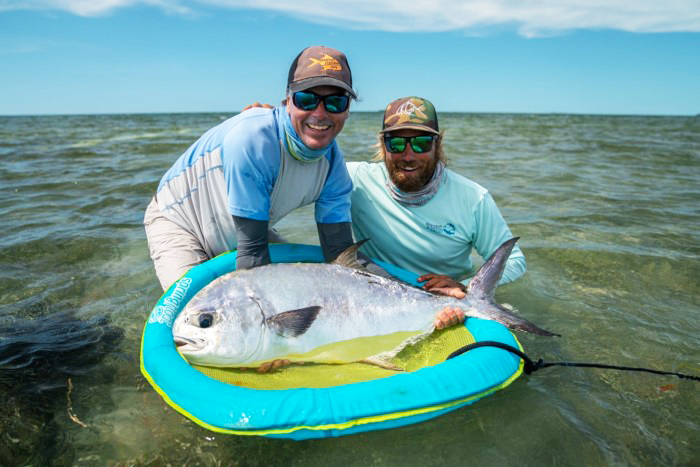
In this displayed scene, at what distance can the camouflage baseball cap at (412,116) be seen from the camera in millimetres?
3898

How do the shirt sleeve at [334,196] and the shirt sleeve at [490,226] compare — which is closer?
the shirt sleeve at [334,196]

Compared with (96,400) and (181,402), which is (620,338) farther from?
(96,400)

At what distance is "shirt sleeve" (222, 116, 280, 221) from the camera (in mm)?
3127

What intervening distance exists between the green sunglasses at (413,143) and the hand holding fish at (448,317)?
4.36ft

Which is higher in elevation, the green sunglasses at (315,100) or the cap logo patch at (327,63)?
the cap logo patch at (327,63)

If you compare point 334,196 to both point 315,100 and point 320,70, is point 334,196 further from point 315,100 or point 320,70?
point 320,70

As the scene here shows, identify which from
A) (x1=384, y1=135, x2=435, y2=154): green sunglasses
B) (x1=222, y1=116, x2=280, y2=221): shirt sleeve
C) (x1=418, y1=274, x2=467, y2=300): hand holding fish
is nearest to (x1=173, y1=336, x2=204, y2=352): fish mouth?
(x1=222, y1=116, x2=280, y2=221): shirt sleeve

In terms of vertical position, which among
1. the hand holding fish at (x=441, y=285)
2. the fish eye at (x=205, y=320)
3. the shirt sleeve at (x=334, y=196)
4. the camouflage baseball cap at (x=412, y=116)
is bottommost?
the hand holding fish at (x=441, y=285)

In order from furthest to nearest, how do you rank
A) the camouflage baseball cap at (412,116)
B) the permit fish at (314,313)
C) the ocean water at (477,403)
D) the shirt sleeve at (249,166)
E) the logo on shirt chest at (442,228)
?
the logo on shirt chest at (442,228), the camouflage baseball cap at (412,116), the shirt sleeve at (249,166), the permit fish at (314,313), the ocean water at (477,403)

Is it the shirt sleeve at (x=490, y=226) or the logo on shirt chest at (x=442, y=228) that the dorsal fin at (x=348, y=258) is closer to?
the logo on shirt chest at (x=442, y=228)

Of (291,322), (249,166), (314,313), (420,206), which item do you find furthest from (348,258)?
(420,206)

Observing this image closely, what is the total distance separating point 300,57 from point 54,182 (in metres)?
9.16

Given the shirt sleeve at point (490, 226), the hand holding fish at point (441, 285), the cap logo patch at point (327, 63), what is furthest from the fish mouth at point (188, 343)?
the shirt sleeve at point (490, 226)

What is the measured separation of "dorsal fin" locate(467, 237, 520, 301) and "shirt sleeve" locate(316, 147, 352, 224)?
106 centimetres
